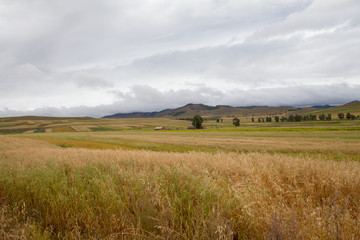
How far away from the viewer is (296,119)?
115m

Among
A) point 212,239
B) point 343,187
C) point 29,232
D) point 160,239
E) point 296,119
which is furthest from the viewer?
point 296,119

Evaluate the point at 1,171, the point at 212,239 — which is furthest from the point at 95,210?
the point at 1,171

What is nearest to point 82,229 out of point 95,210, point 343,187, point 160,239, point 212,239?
point 95,210

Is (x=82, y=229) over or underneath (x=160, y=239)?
underneath

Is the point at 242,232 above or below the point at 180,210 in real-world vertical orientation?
below

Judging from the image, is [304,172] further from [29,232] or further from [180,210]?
[29,232]

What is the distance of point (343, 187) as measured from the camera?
13.3 feet

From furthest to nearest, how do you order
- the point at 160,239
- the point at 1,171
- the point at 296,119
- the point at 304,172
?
1. the point at 296,119
2. the point at 1,171
3. the point at 304,172
4. the point at 160,239

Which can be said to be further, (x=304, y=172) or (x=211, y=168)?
(x=211, y=168)

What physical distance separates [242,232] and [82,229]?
8.78 ft

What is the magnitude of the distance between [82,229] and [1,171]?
499cm

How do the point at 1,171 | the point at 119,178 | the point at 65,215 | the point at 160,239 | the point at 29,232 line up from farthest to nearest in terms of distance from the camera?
the point at 1,171
the point at 119,178
the point at 65,215
the point at 29,232
the point at 160,239

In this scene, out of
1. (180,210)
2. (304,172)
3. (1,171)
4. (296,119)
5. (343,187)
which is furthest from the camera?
(296,119)

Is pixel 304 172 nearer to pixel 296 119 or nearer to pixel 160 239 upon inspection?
pixel 160 239
